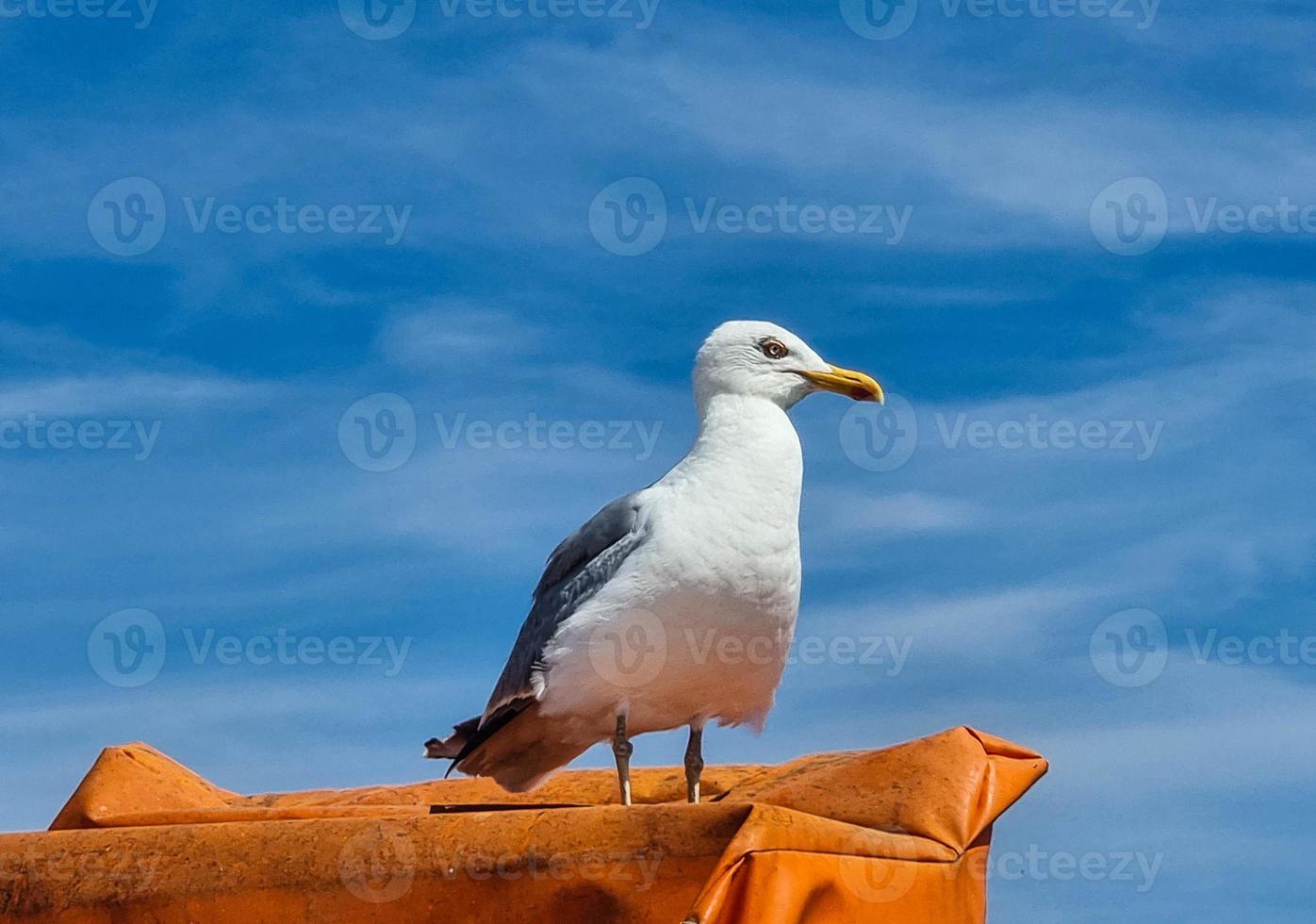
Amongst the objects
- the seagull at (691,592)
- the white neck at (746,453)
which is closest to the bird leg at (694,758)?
the seagull at (691,592)

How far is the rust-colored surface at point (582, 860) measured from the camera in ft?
14.4

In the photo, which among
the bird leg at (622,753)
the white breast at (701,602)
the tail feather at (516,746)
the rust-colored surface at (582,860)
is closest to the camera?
the rust-colored surface at (582,860)

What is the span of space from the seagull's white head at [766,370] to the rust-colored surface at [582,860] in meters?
1.85

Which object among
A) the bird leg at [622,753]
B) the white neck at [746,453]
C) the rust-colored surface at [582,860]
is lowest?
the rust-colored surface at [582,860]

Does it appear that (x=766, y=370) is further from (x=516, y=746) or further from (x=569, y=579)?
(x=516, y=746)

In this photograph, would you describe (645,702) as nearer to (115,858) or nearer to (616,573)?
(616,573)

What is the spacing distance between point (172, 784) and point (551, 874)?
9.67ft

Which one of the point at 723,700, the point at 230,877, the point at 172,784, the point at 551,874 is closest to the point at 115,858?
the point at 230,877

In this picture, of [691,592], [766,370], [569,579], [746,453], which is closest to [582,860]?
Result: [691,592]

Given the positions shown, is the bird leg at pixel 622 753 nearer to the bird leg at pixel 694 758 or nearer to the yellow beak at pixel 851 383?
the bird leg at pixel 694 758

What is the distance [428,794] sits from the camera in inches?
290

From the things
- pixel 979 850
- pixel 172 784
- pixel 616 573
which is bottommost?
pixel 979 850

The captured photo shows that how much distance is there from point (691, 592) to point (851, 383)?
1.31 m

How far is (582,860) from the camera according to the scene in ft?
14.6
